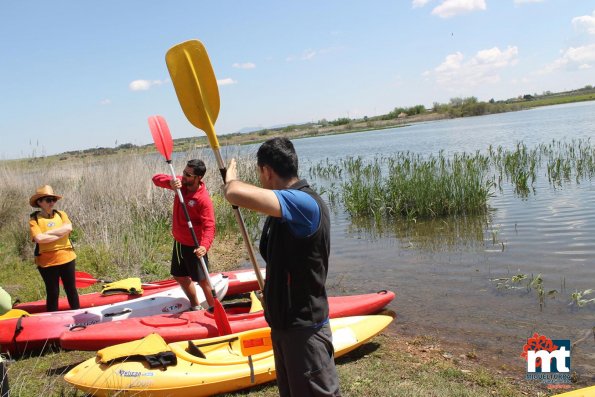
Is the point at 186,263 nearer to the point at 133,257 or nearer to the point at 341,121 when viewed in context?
the point at 133,257

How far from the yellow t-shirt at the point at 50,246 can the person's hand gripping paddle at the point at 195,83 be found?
8.93 feet

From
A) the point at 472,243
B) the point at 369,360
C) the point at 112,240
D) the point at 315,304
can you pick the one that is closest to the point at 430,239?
the point at 472,243

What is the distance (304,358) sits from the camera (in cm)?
225

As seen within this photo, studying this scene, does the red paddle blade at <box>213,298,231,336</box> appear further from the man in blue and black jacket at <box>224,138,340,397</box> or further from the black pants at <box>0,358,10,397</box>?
the man in blue and black jacket at <box>224,138,340,397</box>

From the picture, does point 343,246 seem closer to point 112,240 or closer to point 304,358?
point 112,240

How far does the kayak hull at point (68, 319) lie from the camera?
484 cm

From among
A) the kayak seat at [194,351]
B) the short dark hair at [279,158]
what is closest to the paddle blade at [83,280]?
the kayak seat at [194,351]

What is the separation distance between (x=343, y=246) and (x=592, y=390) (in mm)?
6753

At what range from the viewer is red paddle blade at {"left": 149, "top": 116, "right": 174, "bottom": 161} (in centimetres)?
589

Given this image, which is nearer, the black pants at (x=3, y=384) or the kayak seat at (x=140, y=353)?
the black pants at (x=3, y=384)

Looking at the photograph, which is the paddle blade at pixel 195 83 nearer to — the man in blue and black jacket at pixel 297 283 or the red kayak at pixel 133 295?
the man in blue and black jacket at pixel 297 283

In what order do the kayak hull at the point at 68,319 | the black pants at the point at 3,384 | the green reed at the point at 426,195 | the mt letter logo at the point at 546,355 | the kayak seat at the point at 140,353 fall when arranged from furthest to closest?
the green reed at the point at 426,195 → the kayak hull at the point at 68,319 → the mt letter logo at the point at 546,355 → the kayak seat at the point at 140,353 → the black pants at the point at 3,384

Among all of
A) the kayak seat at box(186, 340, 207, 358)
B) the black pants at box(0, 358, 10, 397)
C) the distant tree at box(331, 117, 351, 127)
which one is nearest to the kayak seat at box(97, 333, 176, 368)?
the kayak seat at box(186, 340, 207, 358)

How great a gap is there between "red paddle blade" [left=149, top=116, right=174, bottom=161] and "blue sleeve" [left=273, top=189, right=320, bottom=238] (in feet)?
13.4
